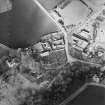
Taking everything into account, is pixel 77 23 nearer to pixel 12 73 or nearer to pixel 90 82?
pixel 90 82

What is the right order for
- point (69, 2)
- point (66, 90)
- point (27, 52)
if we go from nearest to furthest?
point (66, 90) → point (27, 52) → point (69, 2)

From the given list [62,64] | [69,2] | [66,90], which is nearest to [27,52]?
[62,64]

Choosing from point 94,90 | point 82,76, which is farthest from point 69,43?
point 94,90

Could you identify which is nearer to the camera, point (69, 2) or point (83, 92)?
point (83, 92)

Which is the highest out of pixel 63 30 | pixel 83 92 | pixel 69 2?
pixel 69 2

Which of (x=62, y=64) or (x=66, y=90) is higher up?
(x=62, y=64)

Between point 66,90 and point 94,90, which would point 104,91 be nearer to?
point 94,90

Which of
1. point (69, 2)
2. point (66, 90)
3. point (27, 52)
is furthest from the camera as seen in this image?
point (69, 2)
